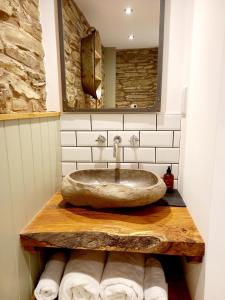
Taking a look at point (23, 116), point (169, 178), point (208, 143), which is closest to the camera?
point (208, 143)

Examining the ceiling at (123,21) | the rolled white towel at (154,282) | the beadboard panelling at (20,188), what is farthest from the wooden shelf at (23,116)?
the rolled white towel at (154,282)

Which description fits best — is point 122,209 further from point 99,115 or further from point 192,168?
point 99,115

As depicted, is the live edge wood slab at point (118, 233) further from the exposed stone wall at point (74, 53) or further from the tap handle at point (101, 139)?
the exposed stone wall at point (74, 53)

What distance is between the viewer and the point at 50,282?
89 cm

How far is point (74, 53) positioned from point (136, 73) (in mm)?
373

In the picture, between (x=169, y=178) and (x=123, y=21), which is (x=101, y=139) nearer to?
(x=169, y=178)

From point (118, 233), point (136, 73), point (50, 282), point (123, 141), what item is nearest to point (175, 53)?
point (136, 73)

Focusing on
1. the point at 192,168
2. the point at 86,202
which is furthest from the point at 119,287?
the point at 192,168

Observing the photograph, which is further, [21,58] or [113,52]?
[113,52]

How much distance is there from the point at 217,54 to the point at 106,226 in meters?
0.73

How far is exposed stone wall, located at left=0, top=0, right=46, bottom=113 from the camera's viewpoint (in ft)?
2.63

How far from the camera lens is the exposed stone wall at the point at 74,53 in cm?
111

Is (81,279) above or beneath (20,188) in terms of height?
beneath

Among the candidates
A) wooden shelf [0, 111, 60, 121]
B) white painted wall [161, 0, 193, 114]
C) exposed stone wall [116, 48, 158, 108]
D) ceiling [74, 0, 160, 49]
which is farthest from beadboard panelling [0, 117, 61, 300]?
white painted wall [161, 0, 193, 114]
